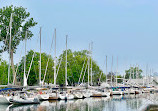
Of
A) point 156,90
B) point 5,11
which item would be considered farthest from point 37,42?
point 156,90

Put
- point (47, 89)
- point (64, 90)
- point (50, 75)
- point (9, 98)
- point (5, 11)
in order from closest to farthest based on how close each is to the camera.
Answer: point (9, 98), point (47, 89), point (64, 90), point (5, 11), point (50, 75)

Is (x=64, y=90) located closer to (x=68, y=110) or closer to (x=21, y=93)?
(x=21, y=93)

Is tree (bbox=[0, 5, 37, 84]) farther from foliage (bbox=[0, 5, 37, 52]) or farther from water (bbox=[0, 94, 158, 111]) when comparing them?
water (bbox=[0, 94, 158, 111])

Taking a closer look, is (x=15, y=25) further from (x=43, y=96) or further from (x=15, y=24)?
(x=43, y=96)

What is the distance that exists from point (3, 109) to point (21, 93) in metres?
10.4

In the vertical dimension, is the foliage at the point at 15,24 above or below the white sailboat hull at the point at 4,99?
above

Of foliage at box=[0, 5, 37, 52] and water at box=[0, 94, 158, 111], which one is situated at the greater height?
foliage at box=[0, 5, 37, 52]

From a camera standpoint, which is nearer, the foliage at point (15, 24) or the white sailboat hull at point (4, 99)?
the white sailboat hull at point (4, 99)

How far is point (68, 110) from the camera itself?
152 feet

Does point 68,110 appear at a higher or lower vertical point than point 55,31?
lower

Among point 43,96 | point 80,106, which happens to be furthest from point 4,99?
point 80,106

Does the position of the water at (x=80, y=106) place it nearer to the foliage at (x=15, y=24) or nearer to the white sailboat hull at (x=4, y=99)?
the white sailboat hull at (x=4, y=99)

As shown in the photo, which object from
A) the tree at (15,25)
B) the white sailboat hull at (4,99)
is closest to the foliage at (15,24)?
the tree at (15,25)

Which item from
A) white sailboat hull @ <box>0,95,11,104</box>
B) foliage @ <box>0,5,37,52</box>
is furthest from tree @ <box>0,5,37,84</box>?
white sailboat hull @ <box>0,95,11,104</box>
